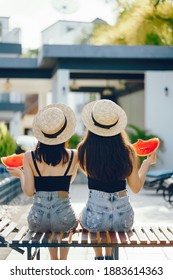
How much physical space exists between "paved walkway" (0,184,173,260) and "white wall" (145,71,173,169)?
372 cm

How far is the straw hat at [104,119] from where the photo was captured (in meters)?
4.95

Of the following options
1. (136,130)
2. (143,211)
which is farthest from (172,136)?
(143,211)

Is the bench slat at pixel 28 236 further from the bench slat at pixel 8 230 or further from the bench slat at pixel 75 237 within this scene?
the bench slat at pixel 75 237

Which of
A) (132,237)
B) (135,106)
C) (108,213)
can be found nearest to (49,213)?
(108,213)

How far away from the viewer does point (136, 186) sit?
4.99 meters

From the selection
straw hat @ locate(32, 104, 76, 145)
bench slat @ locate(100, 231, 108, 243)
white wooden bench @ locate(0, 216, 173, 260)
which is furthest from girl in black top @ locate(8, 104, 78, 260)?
bench slat @ locate(100, 231, 108, 243)

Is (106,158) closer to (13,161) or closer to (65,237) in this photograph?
(65,237)

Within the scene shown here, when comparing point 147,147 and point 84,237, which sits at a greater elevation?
point 147,147

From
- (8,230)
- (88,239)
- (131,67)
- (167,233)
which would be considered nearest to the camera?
(88,239)

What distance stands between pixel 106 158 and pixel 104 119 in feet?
1.15

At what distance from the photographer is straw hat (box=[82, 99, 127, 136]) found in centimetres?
495

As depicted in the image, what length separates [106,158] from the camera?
4.90 metres

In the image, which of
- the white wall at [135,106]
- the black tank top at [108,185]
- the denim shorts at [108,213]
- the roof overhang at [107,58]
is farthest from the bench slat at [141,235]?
the white wall at [135,106]

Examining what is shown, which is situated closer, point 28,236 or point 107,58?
point 28,236
